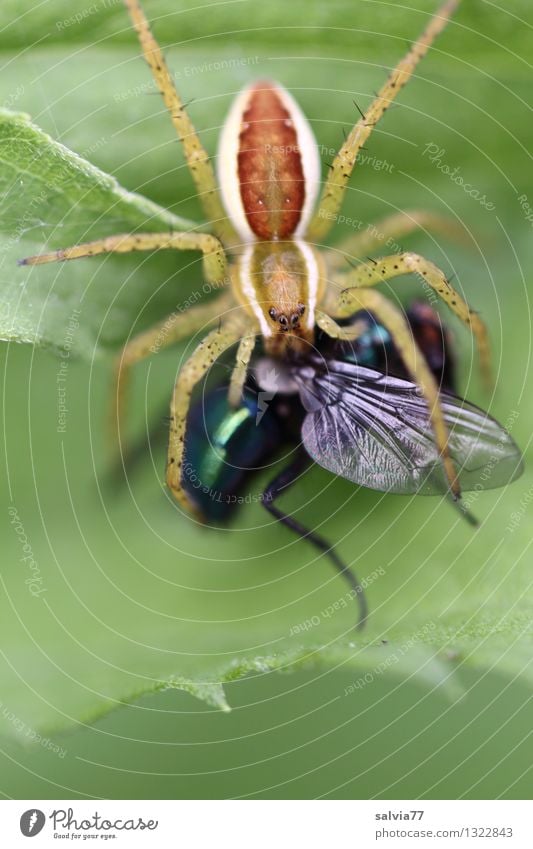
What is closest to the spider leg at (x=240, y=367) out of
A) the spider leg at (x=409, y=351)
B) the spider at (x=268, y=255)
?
the spider at (x=268, y=255)

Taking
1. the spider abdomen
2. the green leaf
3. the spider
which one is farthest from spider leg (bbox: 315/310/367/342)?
the green leaf

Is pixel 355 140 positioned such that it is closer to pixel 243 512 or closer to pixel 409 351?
pixel 409 351

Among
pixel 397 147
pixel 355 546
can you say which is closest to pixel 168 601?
pixel 355 546

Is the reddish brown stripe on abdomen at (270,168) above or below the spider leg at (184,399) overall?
above

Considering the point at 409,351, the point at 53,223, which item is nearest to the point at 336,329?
the point at 409,351

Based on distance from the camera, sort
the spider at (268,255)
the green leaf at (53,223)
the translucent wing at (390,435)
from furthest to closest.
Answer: the spider at (268,255), the translucent wing at (390,435), the green leaf at (53,223)

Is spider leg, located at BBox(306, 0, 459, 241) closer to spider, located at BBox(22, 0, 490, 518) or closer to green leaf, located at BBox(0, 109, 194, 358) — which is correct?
spider, located at BBox(22, 0, 490, 518)

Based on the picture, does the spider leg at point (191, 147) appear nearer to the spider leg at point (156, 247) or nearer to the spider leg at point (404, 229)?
the spider leg at point (156, 247)

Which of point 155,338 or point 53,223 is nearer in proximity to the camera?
point 53,223
